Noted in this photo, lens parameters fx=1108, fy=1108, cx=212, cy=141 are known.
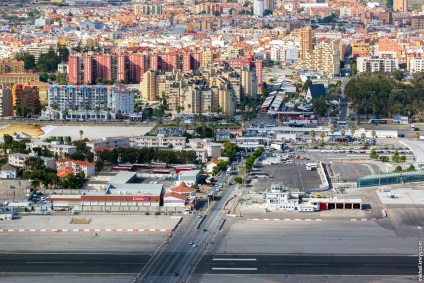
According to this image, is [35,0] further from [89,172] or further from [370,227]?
[370,227]

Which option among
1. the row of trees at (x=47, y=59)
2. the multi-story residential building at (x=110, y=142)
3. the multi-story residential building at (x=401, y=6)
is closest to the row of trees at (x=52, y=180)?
the multi-story residential building at (x=110, y=142)

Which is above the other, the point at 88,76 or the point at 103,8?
the point at 103,8

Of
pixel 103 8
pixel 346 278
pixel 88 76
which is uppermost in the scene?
pixel 103 8

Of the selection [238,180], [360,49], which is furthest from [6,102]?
[360,49]

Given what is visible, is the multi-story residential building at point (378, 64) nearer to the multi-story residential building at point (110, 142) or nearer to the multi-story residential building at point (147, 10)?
the multi-story residential building at point (110, 142)

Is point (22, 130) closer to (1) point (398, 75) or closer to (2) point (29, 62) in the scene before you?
(2) point (29, 62)

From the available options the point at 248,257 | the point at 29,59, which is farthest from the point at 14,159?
the point at 29,59

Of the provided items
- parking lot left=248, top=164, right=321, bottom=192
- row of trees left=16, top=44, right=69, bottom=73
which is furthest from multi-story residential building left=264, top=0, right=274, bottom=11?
parking lot left=248, top=164, right=321, bottom=192

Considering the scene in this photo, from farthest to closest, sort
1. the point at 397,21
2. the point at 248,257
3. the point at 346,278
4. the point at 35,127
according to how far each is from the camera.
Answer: the point at 397,21, the point at 35,127, the point at 248,257, the point at 346,278
